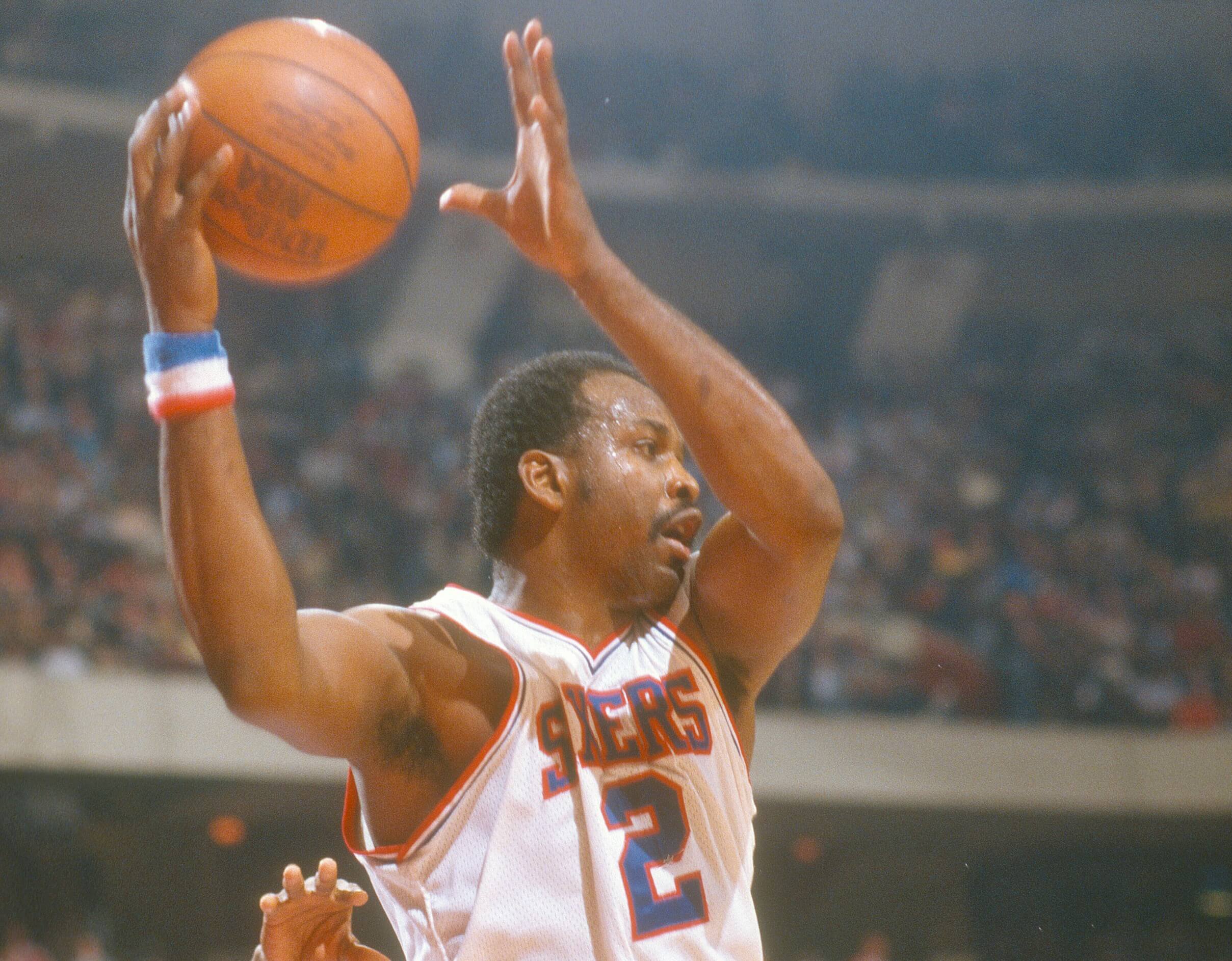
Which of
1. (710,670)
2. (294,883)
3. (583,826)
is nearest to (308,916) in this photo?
(294,883)

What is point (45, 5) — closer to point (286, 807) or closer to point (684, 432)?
point (286, 807)

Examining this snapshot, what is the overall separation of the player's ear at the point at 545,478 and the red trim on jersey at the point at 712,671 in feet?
0.95

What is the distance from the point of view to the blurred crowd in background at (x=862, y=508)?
28.4 feet

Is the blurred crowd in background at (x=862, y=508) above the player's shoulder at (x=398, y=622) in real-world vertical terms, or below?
below

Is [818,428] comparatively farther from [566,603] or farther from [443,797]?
[443,797]

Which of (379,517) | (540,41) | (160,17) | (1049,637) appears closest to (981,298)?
(1049,637)

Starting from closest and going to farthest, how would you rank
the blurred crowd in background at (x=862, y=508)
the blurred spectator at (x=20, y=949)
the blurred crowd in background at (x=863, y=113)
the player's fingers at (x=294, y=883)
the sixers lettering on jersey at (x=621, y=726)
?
the sixers lettering on jersey at (x=621, y=726) → the player's fingers at (x=294, y=883) → the blurred spectator at (x=20, y=949) → the blurred crowd in background at (x=862, y=508) → the blurred crowd in background at (x=863, y=113)

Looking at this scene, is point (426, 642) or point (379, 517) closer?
point (426, 642)

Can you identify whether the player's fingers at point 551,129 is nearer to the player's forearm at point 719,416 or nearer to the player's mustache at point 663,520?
the player's forearm at point 719,416

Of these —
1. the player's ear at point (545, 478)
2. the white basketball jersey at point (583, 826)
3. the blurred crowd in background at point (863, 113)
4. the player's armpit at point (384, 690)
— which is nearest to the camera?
the player's armpit at point (384, 690)

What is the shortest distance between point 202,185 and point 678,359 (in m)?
0.74

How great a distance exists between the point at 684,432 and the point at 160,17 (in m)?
14.3

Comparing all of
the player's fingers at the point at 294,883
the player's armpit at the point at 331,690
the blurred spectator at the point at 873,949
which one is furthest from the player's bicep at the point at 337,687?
the blurred spectator at the point at 873,949

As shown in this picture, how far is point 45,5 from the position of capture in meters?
13.9
